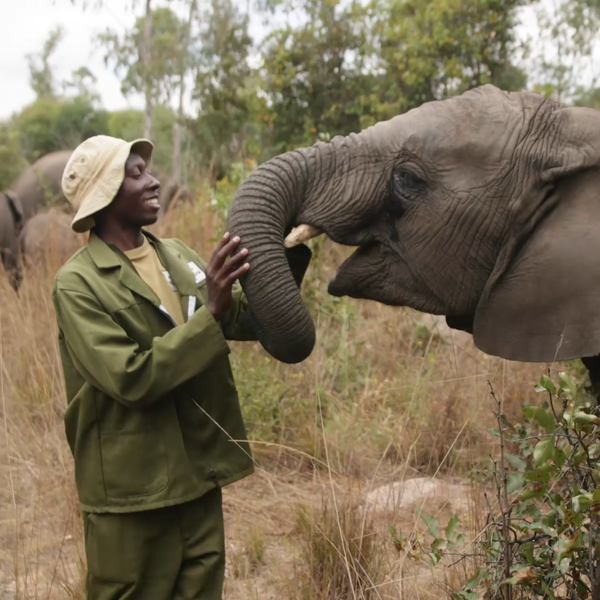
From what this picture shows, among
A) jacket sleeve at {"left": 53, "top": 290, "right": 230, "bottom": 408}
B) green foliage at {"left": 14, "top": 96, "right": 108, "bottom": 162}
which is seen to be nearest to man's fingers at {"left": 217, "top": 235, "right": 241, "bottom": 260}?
jacket sleeve at {"left": 53, "top": 290, "right": 230, "bottom": 408}

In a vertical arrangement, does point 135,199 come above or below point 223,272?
above

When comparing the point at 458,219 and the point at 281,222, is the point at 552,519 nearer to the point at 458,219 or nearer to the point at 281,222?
the point at 458,219

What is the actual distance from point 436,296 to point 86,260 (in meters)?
1.15

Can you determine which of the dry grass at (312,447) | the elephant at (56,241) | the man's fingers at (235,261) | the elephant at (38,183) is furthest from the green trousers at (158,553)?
the elephant at (38,183)

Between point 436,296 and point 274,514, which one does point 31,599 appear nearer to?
point 274,514

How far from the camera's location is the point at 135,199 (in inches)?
116

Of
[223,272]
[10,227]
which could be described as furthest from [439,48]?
[223,272]

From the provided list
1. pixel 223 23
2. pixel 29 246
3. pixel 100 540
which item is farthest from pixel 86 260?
pixel 223 23

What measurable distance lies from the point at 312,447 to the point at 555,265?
→ 115 inches

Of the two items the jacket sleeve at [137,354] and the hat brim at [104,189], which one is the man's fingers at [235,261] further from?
the hat brim at [104,189]

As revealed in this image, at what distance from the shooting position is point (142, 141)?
3.09 m

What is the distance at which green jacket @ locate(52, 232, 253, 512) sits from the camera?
266 centimetres

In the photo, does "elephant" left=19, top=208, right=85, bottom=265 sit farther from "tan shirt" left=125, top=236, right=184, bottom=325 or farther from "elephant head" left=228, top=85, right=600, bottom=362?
"elephant head" left=228, top=85, right=600, bottom=362

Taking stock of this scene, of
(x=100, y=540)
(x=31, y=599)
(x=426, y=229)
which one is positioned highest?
(x=426, y=229)
